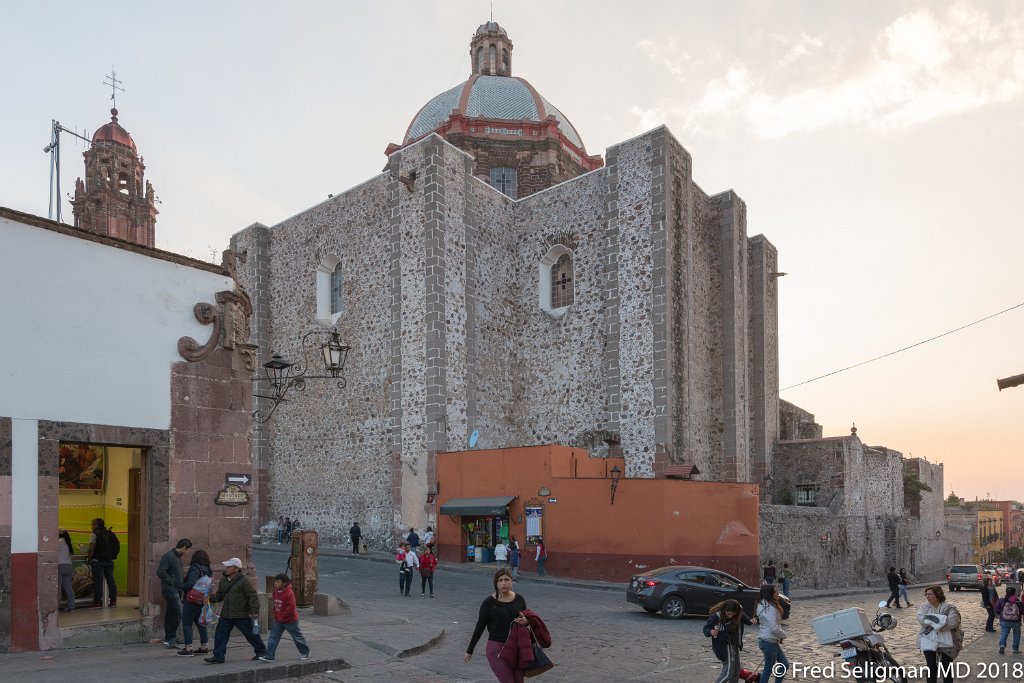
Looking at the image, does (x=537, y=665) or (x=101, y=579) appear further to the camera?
(x=101, y=579)

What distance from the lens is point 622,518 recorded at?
22266 millimetres

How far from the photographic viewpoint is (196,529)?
11.1 m

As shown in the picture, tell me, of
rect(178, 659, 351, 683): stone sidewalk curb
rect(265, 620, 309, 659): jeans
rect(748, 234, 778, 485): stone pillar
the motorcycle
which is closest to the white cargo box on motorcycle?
the motorcycle

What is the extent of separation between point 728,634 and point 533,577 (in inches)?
581

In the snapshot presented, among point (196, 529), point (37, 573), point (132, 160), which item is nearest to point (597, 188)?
point (196, 529)

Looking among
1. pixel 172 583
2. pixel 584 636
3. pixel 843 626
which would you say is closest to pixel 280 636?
pixel 172 583

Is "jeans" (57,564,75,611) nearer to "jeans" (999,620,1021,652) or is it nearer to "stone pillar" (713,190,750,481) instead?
"jeans" (999,620,1021,652)

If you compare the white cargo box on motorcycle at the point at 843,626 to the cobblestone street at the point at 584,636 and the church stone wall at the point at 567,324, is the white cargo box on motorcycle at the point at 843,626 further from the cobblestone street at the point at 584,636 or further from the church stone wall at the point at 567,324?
the church stone wall at the point at 567,324

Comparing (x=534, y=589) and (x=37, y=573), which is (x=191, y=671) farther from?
(x=534, y=589)

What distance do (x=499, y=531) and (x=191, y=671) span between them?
1617 cm

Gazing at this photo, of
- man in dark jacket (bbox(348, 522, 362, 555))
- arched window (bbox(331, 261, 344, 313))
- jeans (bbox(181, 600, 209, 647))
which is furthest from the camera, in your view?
arched window (bbox(331, 261, 344, 313))

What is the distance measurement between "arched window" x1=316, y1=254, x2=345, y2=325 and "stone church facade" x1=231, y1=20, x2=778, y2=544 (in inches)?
3.2

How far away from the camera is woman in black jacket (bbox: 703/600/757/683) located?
27.6ft

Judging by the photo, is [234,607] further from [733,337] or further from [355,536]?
[733,337]
